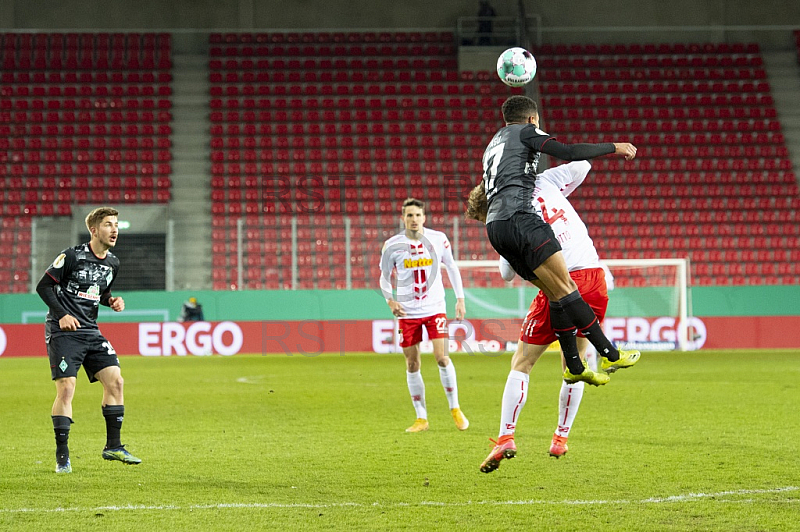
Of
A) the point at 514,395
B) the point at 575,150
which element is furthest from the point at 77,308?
the point at 575,150

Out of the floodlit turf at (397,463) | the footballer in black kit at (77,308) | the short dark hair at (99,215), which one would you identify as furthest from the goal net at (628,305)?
the short dark hair at (99,215)

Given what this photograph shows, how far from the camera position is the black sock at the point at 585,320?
5.53 meters

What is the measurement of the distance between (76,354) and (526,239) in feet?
10.3

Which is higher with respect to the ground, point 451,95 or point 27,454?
point 451,95

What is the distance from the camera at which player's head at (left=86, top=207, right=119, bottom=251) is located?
21.9 ft

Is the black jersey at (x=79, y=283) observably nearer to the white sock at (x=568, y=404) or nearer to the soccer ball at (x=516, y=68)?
the soccer ball at (x=516, y=68)

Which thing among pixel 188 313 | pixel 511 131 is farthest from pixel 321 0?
pixel 511 131

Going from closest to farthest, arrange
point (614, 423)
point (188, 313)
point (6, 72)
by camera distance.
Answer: point (614, 423), point (188, 313), point (6, 72)

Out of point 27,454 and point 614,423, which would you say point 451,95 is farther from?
point 27,454

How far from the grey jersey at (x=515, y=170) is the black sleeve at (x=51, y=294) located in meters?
2.96

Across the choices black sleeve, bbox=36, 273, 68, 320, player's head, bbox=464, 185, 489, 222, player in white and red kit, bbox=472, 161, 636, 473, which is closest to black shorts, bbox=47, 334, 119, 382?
black sleeve, bbox=36, 273, 68, 320

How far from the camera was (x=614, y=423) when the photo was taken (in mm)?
8789

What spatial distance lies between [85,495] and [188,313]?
50.9ft

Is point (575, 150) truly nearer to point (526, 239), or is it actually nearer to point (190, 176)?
point (526, 239)
